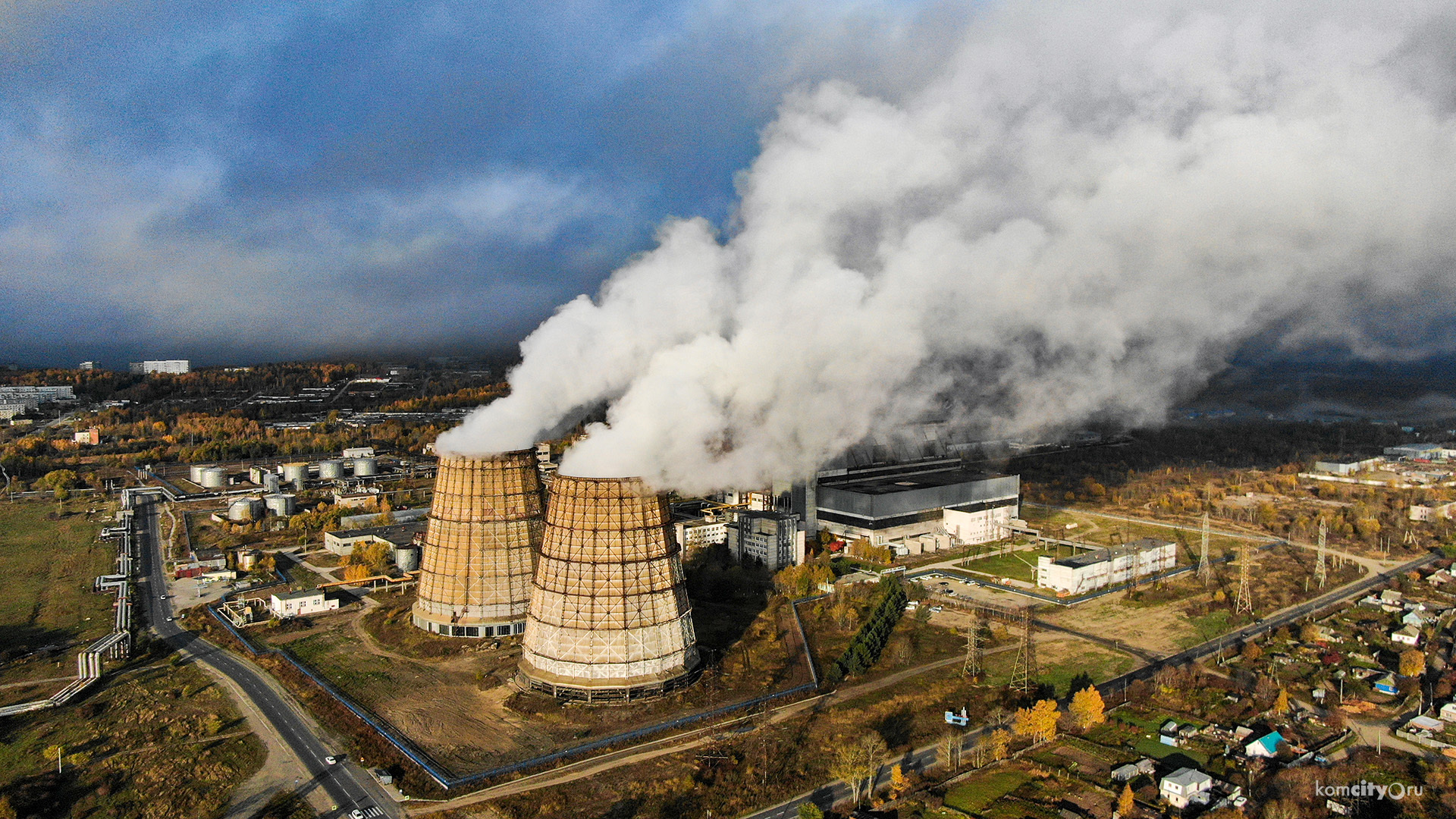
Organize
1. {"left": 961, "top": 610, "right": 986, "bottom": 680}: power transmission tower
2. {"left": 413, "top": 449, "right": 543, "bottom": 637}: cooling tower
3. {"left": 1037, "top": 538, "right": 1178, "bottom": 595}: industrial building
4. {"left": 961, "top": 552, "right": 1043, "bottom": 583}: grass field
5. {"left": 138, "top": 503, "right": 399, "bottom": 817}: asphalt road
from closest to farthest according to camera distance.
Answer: {"left": 138, "top": 503, "right": 399, "bottom": 817}: asphalt road → {"left": 961, "top": 610, "right": 986, "bottom": 680}: power transmission tower → {"left": 413, "top": 449, "right": 543, "bottom": 637}: cooling tower → {"left": 1037, "top": 538, "right": 1178, "bottom": 595}: industrial building → {"left": 961, "top": 552, "right": 1043, "bottom": 583}: grass field

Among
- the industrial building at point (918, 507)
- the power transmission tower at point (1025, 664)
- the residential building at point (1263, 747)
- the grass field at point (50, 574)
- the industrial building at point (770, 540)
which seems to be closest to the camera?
the residential building at point (1263, 747)

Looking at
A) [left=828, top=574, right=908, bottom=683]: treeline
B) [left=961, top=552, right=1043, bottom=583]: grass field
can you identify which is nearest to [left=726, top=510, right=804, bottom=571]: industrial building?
[left=828, top=574, right=908, bottom=683]: treeline

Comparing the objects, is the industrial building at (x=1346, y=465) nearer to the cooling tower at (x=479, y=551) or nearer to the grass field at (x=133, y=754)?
the cooling tower at (x=479, y=551)

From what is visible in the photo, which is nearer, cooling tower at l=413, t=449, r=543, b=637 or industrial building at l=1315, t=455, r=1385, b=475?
cooling tower at l=413, t=449, r=543, b=637

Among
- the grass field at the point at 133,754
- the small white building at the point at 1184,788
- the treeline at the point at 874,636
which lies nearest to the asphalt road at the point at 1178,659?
the small white building at the point at 1184,788

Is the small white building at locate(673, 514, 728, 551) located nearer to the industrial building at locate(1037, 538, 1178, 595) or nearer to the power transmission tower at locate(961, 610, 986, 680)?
the industrial building at locate(1037, 538, 1178, 595)

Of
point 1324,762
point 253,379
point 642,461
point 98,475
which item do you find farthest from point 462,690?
point 253,379
